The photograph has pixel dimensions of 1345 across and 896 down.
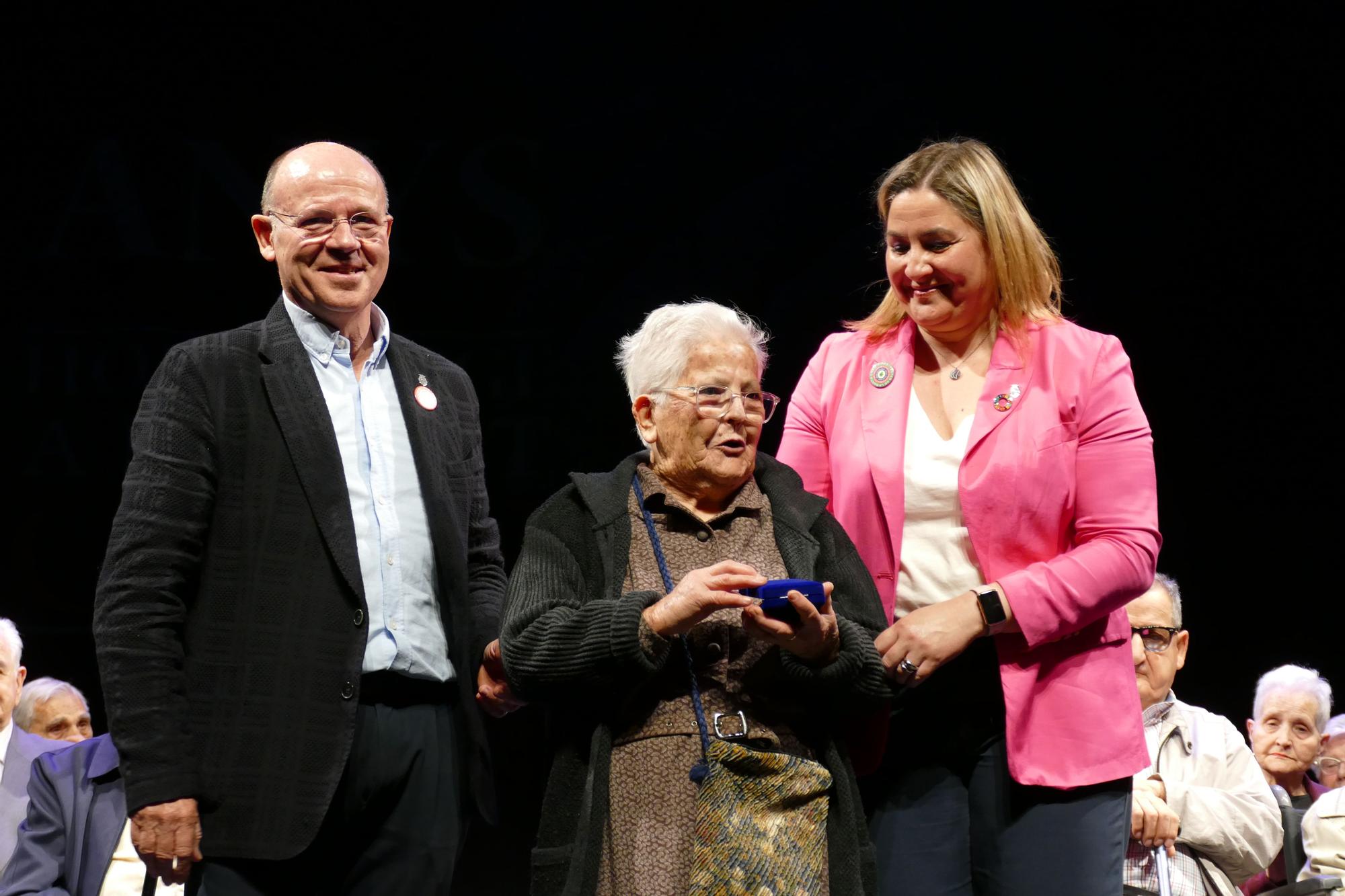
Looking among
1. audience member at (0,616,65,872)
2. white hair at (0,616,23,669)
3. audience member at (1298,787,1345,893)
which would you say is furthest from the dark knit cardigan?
white hair at (0,616,23,669)

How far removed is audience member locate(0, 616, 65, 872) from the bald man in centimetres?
198

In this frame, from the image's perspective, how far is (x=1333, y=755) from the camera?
4148 millimetres

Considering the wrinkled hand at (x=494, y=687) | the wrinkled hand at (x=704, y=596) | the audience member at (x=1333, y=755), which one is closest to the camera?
the wrinkled hand at (x=704, y=596)

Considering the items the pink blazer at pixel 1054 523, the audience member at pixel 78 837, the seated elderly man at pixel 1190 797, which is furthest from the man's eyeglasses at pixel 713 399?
the audience member at pixel 78 837

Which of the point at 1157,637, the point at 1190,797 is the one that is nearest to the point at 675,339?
the point at 1190,797

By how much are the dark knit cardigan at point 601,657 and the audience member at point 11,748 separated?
89.4 inches

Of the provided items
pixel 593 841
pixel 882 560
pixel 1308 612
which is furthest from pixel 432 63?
pixel 1308 612

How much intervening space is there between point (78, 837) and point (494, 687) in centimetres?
144

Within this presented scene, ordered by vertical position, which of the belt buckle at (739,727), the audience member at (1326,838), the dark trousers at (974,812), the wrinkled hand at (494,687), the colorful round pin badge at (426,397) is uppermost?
the colorful round pin badge at (426,397)

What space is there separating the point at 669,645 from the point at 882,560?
17.5 inches

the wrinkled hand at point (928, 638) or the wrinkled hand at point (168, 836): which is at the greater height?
the wrinkled hand at point (928, 638)

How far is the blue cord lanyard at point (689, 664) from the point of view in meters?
1.77

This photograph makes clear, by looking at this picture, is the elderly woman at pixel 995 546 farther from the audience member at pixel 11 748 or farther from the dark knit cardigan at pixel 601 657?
the audience member at pixel 11 748

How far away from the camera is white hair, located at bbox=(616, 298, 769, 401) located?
1.97 m
